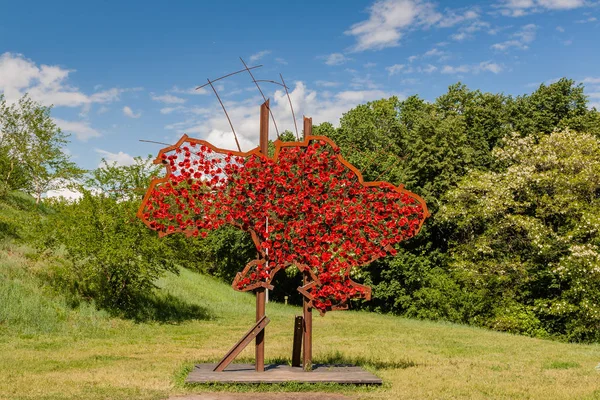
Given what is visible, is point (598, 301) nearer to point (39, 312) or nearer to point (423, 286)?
point (423, 286)

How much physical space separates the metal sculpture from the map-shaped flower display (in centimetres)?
2

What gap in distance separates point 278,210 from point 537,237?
2109 centimetres

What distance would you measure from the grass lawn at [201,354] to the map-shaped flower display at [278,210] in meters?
2.07

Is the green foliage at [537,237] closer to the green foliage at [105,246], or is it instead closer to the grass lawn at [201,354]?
the grass lawn at [201,354]

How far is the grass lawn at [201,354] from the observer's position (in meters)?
10.6

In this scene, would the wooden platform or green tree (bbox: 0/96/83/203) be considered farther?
green tree (bbox: 0/96/83/203)

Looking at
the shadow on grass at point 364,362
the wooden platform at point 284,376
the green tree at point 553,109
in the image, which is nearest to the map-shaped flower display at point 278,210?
the wooden platform at point 284,376

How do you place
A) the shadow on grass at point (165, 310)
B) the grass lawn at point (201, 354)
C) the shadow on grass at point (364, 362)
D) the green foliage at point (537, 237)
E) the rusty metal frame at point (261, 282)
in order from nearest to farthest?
the grass lawn at point (201, 354), the rusty metal frame at point (261, 282), the shadow on grass at point (364, 362), the shadow on grass at point (165, 310), the green foliage at point (537, 237)

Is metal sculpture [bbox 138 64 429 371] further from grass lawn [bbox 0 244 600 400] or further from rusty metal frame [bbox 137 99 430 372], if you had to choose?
grass lawn [bbox 0 244 600 400]

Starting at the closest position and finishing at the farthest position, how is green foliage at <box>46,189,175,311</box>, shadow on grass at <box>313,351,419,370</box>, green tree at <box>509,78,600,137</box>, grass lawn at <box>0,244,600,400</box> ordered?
grass lawn at <box>0,244,600,400</box> < shadow on grass at <box>313,351,419,370</box> < green foliage at <box>46,189,175,311</box> < green tree at <box>509,78,600,137</box>

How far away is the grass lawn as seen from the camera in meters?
10.6

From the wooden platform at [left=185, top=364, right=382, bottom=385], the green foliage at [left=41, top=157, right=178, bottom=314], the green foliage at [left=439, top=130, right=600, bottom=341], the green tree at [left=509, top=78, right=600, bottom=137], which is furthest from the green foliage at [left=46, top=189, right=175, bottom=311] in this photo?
the green tree at [left=509, top=78, right=600, bottom=137]

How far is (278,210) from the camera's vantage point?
36.3 ft

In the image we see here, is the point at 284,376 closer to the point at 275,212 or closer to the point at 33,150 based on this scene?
the point at 275,212
